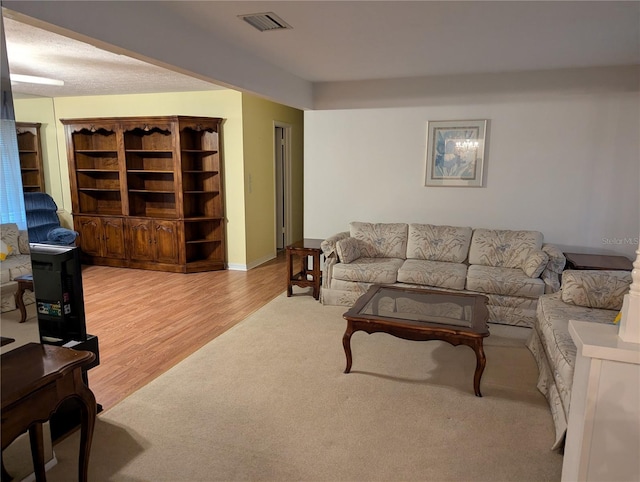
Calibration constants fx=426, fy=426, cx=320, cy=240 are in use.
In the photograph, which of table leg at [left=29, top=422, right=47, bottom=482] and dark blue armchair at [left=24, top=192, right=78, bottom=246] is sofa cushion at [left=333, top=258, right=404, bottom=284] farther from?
dark blue armchair at [left=24, top=192, right=78, bottom=246]

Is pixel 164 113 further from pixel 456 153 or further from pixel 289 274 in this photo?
pixel 456 153

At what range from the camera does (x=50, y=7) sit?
6.24 ft

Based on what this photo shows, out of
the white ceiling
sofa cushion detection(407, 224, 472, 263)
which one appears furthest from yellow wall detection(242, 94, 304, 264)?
sofa cushion detection(407, 224, 472, 263)

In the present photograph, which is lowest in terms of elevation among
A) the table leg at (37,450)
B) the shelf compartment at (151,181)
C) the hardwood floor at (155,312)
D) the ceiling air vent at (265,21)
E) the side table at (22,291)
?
the hardwood floor at (155,312)

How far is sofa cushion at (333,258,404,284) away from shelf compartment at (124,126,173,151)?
3.03 metres

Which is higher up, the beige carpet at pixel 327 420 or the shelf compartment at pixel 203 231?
the shelf compartment at pixel 203 231

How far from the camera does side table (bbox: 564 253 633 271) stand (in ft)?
12.7

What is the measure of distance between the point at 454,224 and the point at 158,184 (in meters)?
3.99

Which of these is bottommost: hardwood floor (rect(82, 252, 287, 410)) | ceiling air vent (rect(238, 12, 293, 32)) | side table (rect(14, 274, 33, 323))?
hardwood floor (rect(82, 252, 287, 410))

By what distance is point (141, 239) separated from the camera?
580 cm

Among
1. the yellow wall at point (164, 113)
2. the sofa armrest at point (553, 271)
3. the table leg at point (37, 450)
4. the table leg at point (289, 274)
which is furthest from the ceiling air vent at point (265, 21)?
the sofa armrest at point (553, 271)

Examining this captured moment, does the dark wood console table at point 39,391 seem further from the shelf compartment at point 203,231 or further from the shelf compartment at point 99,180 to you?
the shelf compartment at point 99,180

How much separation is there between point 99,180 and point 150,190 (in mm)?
1004

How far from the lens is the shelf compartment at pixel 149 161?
581 cm
